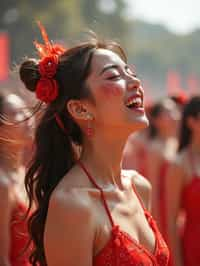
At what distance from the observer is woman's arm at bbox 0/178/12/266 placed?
15.4ft

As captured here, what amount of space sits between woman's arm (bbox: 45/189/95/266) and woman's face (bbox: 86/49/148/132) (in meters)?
0.41

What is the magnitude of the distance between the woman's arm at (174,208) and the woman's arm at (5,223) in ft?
3.81

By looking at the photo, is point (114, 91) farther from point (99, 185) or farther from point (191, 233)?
point (191, 233)

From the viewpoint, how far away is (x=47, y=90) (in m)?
3.57

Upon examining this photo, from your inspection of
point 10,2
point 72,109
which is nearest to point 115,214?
point 72,109

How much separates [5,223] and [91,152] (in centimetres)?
133

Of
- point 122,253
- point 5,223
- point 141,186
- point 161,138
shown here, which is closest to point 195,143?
point 5,223

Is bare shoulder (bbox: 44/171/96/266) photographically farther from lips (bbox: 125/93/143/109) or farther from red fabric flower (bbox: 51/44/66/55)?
red fabric flower (bbox: 51/44/66/55)

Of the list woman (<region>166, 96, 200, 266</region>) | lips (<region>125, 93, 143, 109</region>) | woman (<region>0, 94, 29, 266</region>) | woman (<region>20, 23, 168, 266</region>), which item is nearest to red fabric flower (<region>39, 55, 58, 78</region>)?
woman (<region>20, 23, 168, 266</region>)

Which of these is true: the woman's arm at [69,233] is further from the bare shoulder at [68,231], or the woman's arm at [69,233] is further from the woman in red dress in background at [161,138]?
the woman in red dress in background at [161,138]

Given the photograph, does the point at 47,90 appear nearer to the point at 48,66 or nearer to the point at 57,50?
the point at 48,66

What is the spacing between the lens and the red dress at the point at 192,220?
5.38 metres

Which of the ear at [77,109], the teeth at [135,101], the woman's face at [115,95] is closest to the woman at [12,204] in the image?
the ear at [77,109]

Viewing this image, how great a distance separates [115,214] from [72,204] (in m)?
0.26
